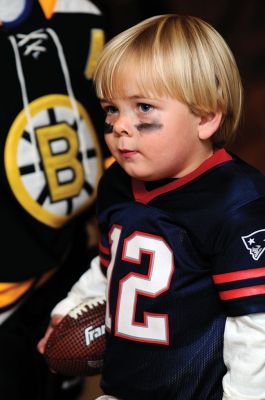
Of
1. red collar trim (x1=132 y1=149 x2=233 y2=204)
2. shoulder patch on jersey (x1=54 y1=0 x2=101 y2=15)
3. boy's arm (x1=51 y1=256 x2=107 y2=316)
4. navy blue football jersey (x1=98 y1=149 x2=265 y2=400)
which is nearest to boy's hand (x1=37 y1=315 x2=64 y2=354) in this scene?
boy's arm (x1=51 y1=256 x2=107 y2=316)

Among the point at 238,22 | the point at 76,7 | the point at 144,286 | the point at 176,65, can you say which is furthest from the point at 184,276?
the point at 238,22

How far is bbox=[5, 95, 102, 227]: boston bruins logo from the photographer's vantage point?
1.24 m

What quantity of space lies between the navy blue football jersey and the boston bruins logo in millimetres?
241

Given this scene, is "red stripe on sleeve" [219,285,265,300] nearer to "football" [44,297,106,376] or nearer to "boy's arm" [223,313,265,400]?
"boy's arm" [223,313,265,400]

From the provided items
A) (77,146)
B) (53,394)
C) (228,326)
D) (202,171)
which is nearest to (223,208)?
(202,171)

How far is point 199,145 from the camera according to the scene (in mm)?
1036

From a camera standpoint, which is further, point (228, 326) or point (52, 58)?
point (52, 58)

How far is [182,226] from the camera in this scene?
1010 mm

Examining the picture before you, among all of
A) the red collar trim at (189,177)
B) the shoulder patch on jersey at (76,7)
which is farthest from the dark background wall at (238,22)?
the red collar trim at (189,177)

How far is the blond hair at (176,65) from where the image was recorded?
37.8 inches

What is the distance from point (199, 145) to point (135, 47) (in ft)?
0.63

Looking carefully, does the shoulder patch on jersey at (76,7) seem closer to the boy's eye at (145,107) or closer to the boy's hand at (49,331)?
the boy's eye at (145,107)

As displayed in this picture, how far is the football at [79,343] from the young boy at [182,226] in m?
0.08

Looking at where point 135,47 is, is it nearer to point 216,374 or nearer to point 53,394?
point 216,374
